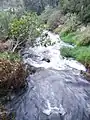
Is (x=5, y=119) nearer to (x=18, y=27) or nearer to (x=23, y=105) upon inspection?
(x=23, y=105)

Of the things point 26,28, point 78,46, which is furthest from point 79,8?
point 26,28

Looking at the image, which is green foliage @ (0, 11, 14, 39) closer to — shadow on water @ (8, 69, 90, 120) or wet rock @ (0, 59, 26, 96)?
shadow on water @ (8, 69, 90, 120)

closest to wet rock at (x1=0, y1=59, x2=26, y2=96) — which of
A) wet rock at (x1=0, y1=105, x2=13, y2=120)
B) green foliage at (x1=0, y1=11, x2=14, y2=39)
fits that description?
wet rock at (x1=0, y1=105, x2=13, y2=120)

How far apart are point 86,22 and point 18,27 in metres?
13.4

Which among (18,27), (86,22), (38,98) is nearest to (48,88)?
(38,98)

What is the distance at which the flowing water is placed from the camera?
388 inches

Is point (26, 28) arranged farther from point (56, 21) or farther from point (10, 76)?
point (56, 21)

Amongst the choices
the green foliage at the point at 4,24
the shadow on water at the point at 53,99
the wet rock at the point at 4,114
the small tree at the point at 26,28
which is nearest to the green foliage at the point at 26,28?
the small tree at the point at 26,28

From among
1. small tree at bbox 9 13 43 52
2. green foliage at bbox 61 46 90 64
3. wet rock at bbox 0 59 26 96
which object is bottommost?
green foliage at bbox 61 46 90 64

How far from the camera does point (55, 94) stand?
11641 mm

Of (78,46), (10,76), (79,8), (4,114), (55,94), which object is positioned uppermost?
(79,8)

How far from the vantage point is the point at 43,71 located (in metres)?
15.1

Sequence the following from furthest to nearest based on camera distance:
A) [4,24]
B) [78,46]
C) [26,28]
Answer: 1. [78,46]
2. [4,24]
3. [26,28]

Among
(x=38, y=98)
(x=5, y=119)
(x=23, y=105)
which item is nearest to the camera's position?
(x=5, y=119)
